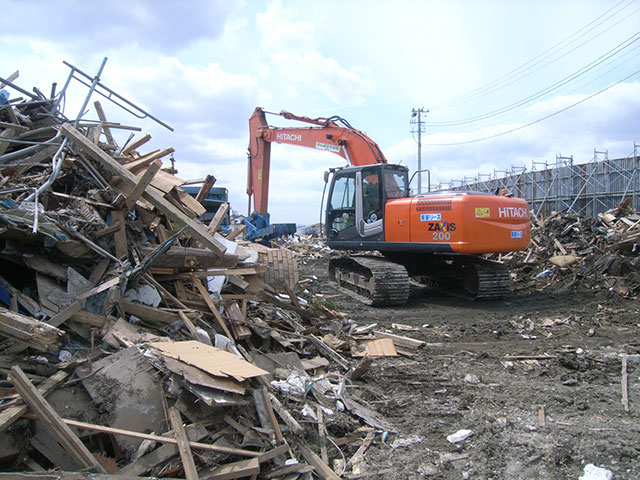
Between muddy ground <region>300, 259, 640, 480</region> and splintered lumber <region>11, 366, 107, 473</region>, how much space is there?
197 centimetres

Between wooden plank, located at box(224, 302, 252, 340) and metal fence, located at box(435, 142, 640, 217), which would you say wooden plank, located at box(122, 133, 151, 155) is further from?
metal fence, located at box(435, 142, 640, 217)

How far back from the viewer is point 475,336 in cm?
736

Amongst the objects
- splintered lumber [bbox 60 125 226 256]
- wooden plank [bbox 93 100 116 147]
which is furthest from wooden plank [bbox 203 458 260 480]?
wooden plank [bbox 93 100 116 147]

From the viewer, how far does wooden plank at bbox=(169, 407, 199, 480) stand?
2.92 m

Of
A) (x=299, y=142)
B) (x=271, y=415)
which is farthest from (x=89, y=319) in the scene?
(x=299, y=142)

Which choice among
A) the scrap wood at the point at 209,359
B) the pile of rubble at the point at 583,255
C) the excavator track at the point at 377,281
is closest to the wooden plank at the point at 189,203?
the scrap wood at the point at 209,359

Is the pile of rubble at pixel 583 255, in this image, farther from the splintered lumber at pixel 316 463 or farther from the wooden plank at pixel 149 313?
the wooden plank at pixel 149 313

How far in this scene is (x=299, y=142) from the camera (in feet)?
41.0

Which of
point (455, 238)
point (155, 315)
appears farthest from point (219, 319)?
point (455, 238)

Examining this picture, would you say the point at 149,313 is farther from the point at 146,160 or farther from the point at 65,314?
the point at 146,160

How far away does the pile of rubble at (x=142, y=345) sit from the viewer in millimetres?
3092

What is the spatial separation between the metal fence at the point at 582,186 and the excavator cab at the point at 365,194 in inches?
316

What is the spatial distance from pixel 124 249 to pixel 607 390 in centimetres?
540

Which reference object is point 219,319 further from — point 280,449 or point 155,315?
point 280,449
